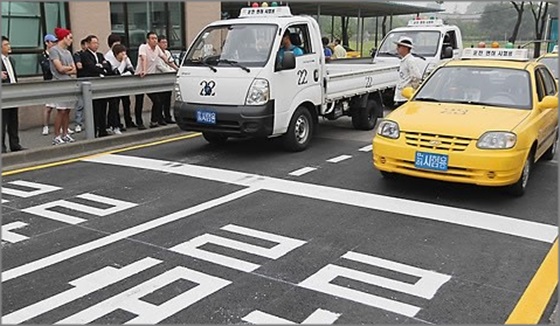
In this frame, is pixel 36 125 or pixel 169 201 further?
pixel 36 125

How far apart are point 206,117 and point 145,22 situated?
18.9 ft

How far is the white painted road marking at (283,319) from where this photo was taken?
3727 millimetres

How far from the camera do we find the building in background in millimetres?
10633

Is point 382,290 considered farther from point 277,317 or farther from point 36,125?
point 36,125

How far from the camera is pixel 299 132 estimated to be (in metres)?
8.81

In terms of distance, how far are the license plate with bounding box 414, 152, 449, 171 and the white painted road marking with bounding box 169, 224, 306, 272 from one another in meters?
1.87

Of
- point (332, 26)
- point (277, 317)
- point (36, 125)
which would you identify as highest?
point (332, 26)

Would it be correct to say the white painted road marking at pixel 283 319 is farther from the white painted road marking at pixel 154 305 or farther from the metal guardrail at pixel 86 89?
the metal guardrail at pixel 86 89

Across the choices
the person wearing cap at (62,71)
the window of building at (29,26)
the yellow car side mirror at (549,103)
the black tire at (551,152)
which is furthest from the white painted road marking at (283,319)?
the window of building at (29,26)

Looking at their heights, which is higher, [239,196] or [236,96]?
[236,96]

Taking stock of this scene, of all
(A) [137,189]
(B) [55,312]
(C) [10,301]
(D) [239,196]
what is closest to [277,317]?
(B) [55,312]

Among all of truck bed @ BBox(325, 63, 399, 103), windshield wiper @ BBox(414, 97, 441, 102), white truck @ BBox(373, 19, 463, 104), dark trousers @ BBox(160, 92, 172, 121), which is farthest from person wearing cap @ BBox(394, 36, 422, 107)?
dark trousers @ BBox(160, 92, 172, 121)

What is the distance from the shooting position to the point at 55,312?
3.86 m

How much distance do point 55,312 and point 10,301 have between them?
0.43 metres
